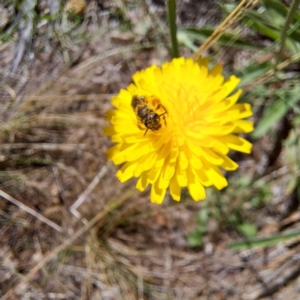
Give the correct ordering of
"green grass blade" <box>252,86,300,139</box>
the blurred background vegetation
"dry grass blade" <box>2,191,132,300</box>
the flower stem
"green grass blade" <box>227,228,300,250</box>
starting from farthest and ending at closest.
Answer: "dry grass blade" <box>2,191,132,300</box>, the blurred background vegetation, "green grass blade" <box>227,228,300,250</box>, "green grass blade" <box>252,86,300,139</box>, the flower stem

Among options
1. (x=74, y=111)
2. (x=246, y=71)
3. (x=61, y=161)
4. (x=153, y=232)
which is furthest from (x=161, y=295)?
(x=246, y=71)

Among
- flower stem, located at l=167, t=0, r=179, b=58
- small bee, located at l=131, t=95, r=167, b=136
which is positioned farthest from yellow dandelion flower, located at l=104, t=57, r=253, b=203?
flower stem, located at l=167, t=0, r=179, b=58

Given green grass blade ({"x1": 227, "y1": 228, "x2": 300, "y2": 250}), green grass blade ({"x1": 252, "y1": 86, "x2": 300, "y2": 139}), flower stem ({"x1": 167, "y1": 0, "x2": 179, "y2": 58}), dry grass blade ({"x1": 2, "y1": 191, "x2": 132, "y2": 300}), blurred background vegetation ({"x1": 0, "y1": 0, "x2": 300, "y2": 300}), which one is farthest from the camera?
dry grass blade ({"x1": 2, "y1": 191, "x2": 132, "y2": 300})

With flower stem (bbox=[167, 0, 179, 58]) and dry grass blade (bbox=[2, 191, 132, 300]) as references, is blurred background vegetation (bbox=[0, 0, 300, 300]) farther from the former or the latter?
flower stem (bbox=[167, 0, 179, 58])

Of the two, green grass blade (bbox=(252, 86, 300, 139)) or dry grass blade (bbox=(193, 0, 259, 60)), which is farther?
green grass blade (bbox=(252, 86, 300, 139))

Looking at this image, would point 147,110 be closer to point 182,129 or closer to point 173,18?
point 182,129

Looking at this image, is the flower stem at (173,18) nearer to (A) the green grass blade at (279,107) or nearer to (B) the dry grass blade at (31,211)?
(A) the green grass blade at (279,107)

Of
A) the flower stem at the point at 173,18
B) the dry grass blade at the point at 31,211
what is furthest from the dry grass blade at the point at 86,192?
the flower stem at the point at 173,18
